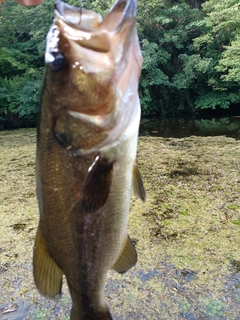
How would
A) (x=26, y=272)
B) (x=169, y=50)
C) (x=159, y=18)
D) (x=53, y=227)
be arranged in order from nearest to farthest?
(x=53, y=227)
(x=26, y=272)
(x=159, y=18)
(x=169, y=50)

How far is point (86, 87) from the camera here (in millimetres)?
1109

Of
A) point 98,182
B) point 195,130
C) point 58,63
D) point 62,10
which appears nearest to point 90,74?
point 58,63

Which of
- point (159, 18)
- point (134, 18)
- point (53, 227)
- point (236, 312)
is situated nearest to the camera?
point (134, 18)

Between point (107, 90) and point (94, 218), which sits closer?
point (107, 90)

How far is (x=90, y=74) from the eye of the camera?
1.10 metres

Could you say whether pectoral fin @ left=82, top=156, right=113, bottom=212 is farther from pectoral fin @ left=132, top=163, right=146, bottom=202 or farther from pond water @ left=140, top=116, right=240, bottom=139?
pond water @ left=140, top=116, right=240, bottom=139

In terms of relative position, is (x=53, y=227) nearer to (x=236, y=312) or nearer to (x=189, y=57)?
(x=236, y=312)

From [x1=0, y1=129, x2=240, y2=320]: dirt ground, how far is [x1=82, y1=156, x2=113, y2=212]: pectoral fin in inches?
77.8

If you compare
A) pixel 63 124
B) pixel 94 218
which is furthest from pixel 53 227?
pixel 63 124

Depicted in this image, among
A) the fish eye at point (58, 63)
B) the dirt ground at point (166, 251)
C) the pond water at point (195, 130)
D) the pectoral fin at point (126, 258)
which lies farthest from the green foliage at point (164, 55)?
the fish eye at point (58, 63)

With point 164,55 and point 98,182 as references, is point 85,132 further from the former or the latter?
point 164,55

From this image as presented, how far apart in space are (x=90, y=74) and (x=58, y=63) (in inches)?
4.0

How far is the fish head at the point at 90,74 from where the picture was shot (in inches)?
42.7

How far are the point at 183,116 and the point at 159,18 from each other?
16.1ft
